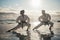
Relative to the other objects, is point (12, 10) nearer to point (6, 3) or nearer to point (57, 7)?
point (6, 3)

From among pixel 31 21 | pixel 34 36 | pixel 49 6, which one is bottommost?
pixel 34 36

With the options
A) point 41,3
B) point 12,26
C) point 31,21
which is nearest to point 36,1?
point 41,3

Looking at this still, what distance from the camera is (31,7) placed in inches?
126

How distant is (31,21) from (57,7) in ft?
1.38

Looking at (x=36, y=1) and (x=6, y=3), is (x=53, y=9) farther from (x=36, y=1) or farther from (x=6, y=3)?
(x=6, y=3)

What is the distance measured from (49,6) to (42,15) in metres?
0.17

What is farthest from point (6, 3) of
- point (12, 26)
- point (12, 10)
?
point (12, 26)

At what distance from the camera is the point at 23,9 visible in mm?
3188

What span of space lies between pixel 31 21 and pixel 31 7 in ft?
0.66

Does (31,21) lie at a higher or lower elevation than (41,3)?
lower

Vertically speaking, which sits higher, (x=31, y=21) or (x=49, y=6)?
(x=49, y=6)

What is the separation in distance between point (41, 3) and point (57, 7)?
234mm

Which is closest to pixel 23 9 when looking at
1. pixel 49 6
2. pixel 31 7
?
pixel 31 7

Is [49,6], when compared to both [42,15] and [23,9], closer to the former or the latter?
[42,15]
